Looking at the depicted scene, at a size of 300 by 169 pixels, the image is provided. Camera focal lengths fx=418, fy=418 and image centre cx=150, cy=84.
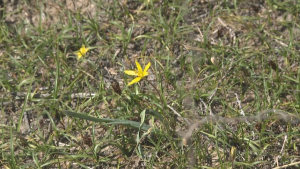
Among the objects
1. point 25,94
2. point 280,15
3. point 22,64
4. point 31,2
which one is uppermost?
point 31,2

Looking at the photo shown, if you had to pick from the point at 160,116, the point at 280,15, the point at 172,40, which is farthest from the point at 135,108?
the point at 280,15

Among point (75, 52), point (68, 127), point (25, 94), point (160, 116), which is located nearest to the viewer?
point (160, 116)

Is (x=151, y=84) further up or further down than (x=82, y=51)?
further down

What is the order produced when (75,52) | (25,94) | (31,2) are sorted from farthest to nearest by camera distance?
(31,2)
(75,52)
(25,94)

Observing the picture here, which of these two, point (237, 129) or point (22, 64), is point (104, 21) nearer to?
point (22, 64)

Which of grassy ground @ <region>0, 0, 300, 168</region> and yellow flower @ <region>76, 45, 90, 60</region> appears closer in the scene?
grassy ground @ <region>0, 0, 300, 168</region>

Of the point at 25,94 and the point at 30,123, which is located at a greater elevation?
the point at 25,94

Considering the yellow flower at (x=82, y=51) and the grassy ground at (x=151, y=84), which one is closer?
the grassy ground at (x=151, y=84)

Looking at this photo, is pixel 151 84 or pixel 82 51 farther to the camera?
pixel 82 51
